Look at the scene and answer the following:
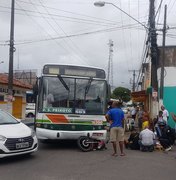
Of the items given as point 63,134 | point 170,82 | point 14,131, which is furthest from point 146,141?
point 170,82

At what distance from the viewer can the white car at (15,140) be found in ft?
31.1

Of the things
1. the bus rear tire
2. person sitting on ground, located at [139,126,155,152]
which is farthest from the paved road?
person sitting on ground, located at [139,126,155,152]

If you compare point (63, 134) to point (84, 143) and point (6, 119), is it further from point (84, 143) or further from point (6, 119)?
point (6, 119)

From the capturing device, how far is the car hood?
9688 mm

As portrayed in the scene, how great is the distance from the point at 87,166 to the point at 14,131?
86.2 inches

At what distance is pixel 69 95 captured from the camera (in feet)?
41.9

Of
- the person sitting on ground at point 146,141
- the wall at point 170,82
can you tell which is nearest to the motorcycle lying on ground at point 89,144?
the person sitting on ground at point 146,141

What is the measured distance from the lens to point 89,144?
40.7ft

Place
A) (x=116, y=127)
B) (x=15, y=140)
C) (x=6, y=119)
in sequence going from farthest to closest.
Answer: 1. (x=116, y=127)
2. (x=6, y=119)
3. (x=15, y=140)

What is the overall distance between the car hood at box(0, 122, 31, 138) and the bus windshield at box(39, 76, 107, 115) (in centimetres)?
217

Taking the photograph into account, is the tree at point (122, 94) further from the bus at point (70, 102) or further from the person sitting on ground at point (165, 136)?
the bus at point (70, 102)

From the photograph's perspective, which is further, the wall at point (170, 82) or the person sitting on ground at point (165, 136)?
the wall at point (170, 82)

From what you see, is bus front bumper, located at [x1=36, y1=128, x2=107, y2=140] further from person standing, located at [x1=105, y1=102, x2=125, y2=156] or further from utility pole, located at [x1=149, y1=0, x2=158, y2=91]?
Result: utility pole, located at [x1=149, y1=0, x2=158, y2=91]

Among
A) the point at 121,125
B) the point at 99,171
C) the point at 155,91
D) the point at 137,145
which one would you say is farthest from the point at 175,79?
the point at 99,171
